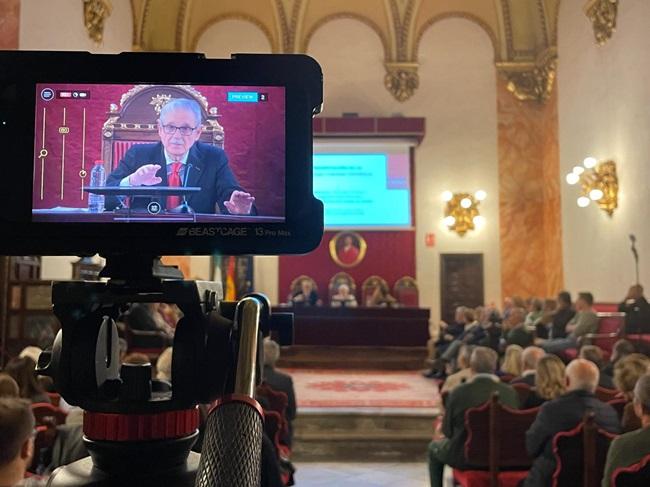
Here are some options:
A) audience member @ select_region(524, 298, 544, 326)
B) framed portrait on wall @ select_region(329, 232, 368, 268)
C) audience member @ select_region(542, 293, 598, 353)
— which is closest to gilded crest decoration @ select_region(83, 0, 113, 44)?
framed portrait on wall @ select_region(329, 232, 368, 268)

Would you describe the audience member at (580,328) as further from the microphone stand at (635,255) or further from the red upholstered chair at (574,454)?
the red upholstered chair at (574,454)

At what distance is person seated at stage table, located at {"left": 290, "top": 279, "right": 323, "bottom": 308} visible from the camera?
1291 centimetres

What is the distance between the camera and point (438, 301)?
48.3ft

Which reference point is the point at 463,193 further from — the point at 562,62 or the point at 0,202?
the point at 0,202

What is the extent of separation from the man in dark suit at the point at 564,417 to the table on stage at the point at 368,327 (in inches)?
324

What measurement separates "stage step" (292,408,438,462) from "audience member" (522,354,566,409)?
2775 millimetres

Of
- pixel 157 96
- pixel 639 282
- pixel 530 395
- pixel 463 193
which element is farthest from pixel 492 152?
pixel 157 96

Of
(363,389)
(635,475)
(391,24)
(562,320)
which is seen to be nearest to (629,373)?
(635,475)

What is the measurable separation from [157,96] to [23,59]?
182 mm

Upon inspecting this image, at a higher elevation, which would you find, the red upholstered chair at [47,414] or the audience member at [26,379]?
the audience member at [26,379]

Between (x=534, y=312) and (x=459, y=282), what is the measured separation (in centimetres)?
314

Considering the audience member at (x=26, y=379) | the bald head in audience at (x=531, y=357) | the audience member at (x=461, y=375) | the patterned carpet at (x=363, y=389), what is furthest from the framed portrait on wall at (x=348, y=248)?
the audience member at (x=26, y=379)

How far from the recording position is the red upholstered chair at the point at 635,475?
2.43 m

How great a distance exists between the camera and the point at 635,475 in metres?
2.44
